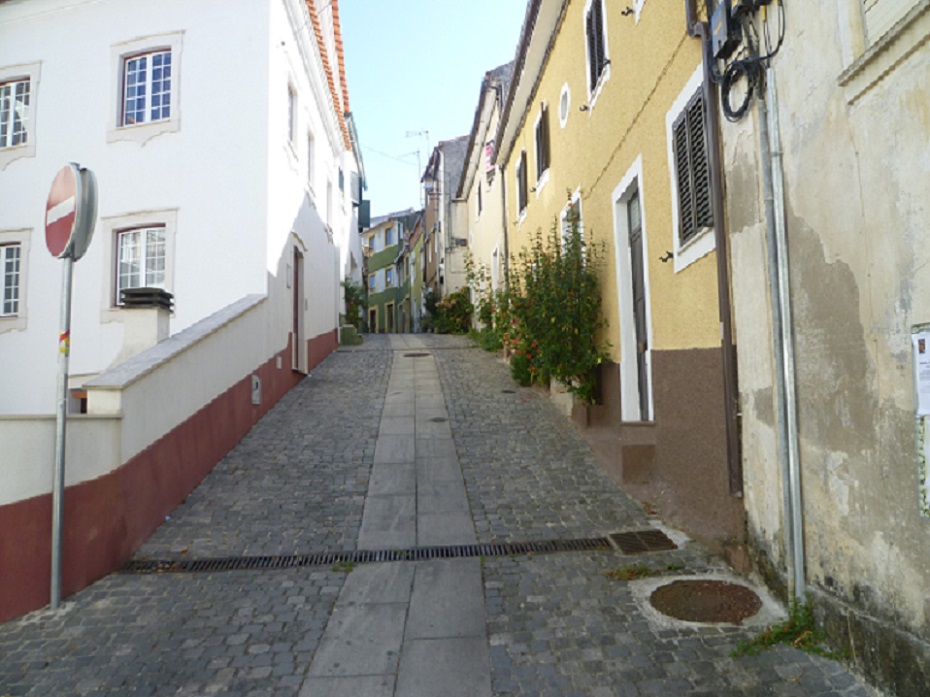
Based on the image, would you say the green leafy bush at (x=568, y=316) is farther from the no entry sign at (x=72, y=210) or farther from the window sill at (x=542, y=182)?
the no entry sign at (x=72, y=210)

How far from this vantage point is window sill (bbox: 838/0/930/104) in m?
2.53

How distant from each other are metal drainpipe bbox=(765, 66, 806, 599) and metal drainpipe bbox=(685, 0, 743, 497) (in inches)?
26.3

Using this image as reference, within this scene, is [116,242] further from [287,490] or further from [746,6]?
[746,6]

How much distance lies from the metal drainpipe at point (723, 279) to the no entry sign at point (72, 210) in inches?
164

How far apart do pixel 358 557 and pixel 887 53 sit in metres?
4.36

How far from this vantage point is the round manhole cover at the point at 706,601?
146 inches

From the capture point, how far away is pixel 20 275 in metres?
11.1

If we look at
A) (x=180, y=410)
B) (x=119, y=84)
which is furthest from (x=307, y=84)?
(x=180, y=410)

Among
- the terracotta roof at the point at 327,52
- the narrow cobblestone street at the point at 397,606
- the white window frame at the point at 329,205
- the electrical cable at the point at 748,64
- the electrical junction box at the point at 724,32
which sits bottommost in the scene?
the narrow cobblestone street at the point at 397,606

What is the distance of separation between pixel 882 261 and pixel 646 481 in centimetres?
347

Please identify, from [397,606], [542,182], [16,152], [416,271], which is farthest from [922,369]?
[416,271]

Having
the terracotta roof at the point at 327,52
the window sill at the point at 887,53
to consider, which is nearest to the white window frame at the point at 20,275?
the terracotta roof at the point at 327,52

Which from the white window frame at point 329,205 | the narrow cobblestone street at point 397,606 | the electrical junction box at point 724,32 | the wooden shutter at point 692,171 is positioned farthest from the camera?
the white window frame at point 329,205

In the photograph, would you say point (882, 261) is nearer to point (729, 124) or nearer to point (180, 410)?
point (729, 124)
